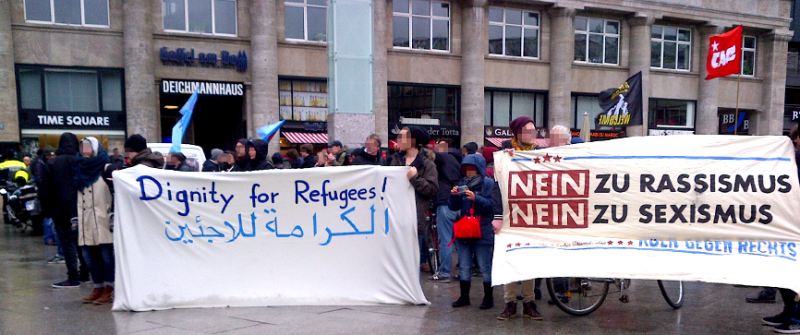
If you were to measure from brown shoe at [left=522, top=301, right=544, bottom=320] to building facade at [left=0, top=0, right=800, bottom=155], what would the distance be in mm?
11086

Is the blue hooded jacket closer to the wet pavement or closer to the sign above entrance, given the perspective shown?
the wet pavement

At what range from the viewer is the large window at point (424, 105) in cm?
2598

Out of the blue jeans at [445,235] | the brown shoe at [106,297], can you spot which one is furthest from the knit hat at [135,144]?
the blue jeans at [445,235]

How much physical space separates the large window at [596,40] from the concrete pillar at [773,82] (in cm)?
1041

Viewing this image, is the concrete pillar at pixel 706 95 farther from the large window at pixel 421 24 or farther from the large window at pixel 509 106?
the large window at pixel 421 24

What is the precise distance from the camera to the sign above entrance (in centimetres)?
2212

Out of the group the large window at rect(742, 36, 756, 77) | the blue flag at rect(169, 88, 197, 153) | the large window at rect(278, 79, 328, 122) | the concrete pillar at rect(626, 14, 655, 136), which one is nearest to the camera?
the blue flag at rect(169, 88, 197, 153)

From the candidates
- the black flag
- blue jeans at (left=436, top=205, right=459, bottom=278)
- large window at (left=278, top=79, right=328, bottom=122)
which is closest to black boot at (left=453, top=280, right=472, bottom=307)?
blue jeans at (left=436, top=205, right=459, bottom=278)

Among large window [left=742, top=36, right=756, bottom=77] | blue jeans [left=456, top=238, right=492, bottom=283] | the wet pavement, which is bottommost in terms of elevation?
the wet pavement

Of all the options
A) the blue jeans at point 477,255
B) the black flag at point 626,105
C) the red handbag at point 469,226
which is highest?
the black flag at point 626,105

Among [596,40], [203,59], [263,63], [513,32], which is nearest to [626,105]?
[263,63]

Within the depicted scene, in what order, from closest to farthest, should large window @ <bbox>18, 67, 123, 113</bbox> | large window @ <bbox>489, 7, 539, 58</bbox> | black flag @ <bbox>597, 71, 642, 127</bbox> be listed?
black flag @ <bbox>597, 71, 642, 127</bbox> < large window @ <bbox>18, 67, 123, 113</bbox> < large window @ <bbox>489, 7, 539, 58</bbox>

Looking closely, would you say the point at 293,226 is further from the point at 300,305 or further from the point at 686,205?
the point at 686,205

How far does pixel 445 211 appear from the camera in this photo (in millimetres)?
8242
